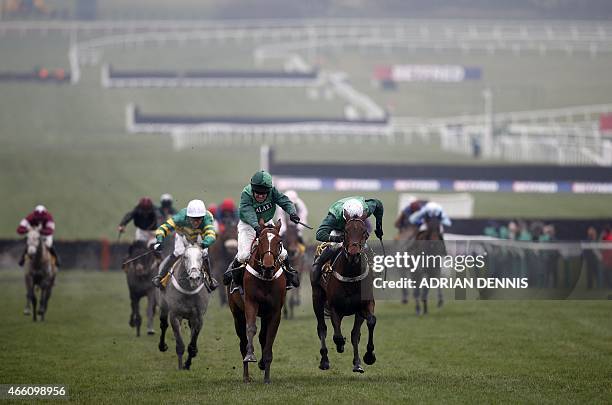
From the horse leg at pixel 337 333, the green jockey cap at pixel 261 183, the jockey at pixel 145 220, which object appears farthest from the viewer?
the jockey at pixel 145 220

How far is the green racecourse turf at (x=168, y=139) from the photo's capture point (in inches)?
1852

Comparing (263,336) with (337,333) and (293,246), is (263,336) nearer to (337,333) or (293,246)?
(337,333)

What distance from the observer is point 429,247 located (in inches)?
887

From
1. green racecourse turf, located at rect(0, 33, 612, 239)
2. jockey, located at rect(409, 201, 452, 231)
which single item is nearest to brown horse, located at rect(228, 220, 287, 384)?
jockey, located at rect(409, 201, 452, 231)

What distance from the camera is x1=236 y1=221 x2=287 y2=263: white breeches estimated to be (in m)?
15.9

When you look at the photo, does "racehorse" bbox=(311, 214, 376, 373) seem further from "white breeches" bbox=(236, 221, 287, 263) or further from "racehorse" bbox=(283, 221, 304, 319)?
"racehorse" bbox=(283, 221, 304, 319)

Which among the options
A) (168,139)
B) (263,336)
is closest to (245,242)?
(263,336)

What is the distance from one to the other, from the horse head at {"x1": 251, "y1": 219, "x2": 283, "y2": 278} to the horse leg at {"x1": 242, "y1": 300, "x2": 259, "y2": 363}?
0.45 metres

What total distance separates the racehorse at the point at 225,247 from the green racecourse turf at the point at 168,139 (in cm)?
1565

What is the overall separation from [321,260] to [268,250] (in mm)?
1582

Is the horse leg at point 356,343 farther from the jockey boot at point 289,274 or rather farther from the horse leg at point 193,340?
the horse leg at point 193,340

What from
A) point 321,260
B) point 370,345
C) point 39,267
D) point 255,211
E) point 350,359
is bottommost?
point 350,359

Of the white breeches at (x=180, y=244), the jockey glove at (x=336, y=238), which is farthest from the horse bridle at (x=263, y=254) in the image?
the white breeches at (x=180, y=244)

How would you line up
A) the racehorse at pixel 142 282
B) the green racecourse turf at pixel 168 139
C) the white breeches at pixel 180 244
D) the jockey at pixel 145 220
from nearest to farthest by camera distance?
the white breeches at pixel 180 244
the racehorse at pixel 142 282
the jockey at pixel 145 220
the green racecourse turf at pixel 168 139
